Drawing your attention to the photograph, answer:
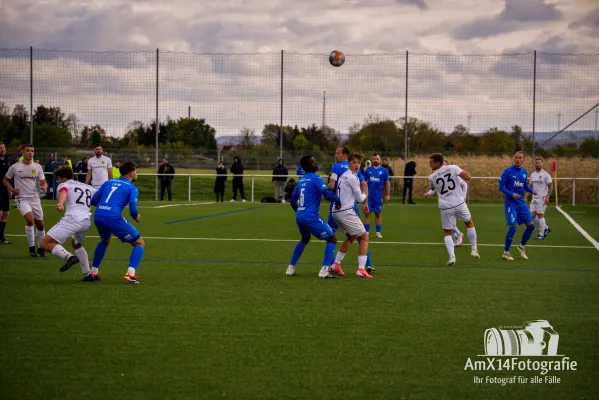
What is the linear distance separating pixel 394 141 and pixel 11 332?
2998 centimetres

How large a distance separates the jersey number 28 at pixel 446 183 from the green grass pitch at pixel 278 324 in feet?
4.29

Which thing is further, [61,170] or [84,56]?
[84,56]

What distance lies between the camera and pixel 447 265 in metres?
13.0

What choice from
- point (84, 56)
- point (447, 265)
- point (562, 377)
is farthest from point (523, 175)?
point (84, 56)

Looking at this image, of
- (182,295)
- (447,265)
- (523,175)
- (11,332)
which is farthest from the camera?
(523,175)

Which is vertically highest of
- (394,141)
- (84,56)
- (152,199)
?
(84,56)

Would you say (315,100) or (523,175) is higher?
(315,100)

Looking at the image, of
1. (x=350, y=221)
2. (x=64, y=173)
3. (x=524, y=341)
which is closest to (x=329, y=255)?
(x=350, y=221)

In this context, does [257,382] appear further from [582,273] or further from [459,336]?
[582,273]

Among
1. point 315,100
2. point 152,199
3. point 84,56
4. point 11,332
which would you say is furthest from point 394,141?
point 11,332

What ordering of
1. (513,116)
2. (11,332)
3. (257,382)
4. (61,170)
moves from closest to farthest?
(257,382) → (11,332) → (61,170) → (513,116)

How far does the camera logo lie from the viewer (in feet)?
22.2

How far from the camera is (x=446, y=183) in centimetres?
1346

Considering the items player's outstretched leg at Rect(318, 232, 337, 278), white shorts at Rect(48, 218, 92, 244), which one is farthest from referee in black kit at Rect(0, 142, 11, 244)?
player's outstretched leg at Rect(318, 232, 337, 278)
